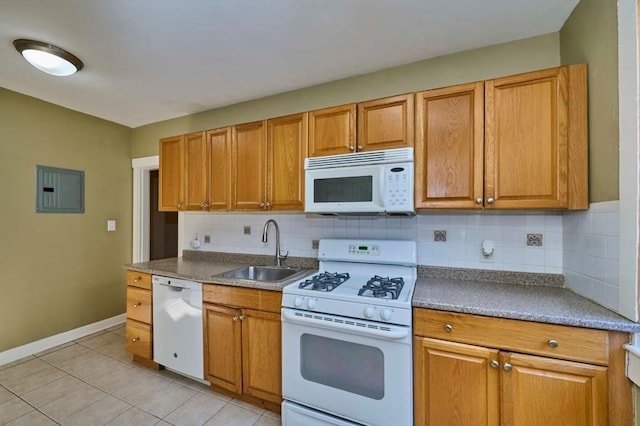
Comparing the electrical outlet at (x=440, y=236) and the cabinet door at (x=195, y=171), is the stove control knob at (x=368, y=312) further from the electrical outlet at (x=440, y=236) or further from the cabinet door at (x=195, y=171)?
the cabinet door at (x=195, y=171)

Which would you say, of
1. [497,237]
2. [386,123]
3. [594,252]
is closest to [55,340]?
[386,123]

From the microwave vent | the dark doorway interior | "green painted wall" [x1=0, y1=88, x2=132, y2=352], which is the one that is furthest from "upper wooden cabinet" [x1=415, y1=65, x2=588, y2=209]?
the dark doorway interior

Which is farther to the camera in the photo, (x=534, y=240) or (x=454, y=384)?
(x=534, y=240)

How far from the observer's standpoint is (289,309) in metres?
1.70

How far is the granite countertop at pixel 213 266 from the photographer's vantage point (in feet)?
6.31

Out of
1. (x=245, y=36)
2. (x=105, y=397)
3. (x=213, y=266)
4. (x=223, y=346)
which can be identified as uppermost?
(x=245, y=36)

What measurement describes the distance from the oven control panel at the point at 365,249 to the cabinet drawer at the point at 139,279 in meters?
1.72

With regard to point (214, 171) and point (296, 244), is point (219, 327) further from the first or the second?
point (214, 171)

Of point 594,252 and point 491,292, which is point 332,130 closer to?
point 491,292

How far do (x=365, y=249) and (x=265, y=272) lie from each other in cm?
101

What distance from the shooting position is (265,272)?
8.38 feet

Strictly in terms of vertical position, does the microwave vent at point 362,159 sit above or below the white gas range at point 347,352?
above

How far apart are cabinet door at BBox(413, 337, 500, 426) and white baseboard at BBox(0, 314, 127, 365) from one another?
136 inches

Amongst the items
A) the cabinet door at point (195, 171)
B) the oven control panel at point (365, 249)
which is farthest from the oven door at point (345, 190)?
the cabinet door at point (195, 171)
